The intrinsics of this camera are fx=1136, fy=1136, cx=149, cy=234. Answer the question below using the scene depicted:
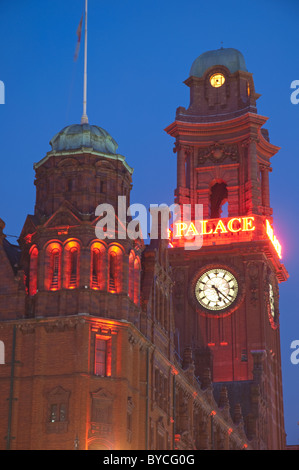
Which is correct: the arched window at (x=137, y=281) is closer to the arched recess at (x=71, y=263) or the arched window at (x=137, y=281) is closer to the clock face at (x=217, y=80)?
the arched recess at (x=71, y=263)

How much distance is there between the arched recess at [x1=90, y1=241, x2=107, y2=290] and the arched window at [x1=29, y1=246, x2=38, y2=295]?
15.1 feet

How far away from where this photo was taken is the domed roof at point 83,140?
308 feet

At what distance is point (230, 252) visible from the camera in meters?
150

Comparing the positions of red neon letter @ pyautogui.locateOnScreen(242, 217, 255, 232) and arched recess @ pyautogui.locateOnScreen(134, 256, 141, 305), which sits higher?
red neon letter @ pyautogui.locateOnScreen(242, 217, 255, 232)

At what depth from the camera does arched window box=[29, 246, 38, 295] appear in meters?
89.9

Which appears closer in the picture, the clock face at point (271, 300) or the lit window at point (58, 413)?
the lit window at point (58, 413)

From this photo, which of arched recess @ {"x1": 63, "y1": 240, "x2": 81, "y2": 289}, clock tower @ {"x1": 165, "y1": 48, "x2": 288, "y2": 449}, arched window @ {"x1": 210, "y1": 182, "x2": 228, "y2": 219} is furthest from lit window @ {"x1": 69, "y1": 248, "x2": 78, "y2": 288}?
arched window @ {"x1": 210, "y1": 182, "x2": 228, "y2": 219}

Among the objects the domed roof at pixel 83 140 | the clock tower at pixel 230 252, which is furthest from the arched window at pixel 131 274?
the clock tower at pixel 230 252

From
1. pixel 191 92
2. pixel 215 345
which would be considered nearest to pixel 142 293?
pixel 215 345

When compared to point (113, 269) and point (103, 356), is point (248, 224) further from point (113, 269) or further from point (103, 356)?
point (103, 356)

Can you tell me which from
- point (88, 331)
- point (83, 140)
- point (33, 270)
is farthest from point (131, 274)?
point (83, 140)

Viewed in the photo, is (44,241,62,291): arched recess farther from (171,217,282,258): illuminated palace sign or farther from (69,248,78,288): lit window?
(171,217,282,258): illuminated palace sign

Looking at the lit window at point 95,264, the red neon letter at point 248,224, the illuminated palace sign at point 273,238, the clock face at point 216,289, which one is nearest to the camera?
the lit window at point 95,264

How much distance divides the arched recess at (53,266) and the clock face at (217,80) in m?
77.8
